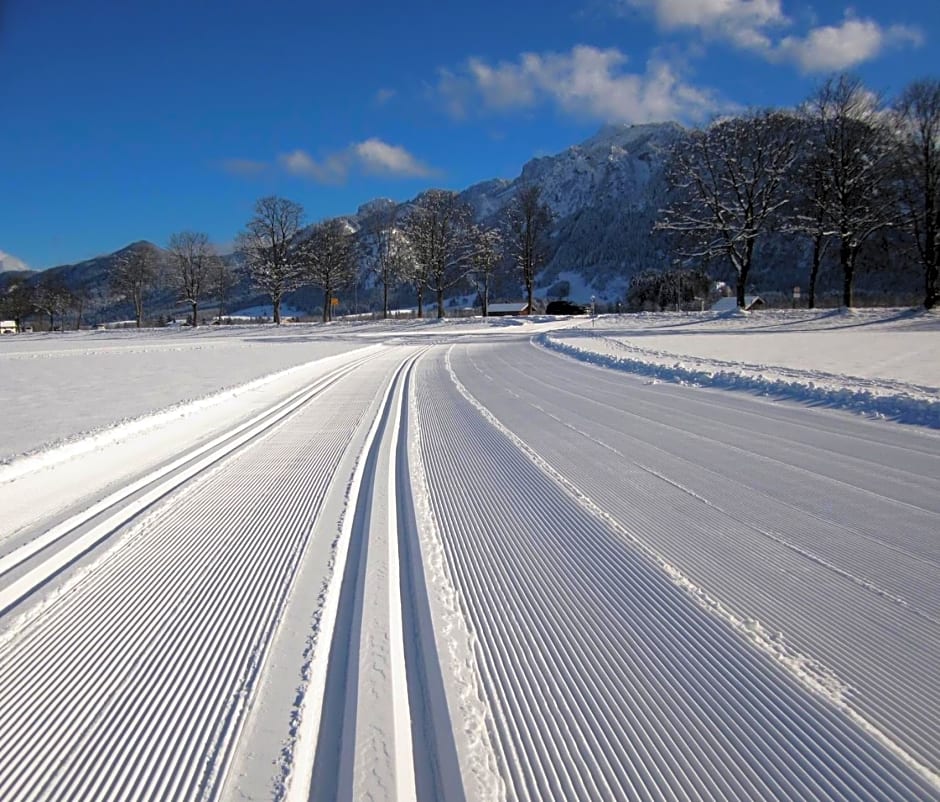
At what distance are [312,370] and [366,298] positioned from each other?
136 meters

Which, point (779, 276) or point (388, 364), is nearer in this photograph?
point (388, 364)

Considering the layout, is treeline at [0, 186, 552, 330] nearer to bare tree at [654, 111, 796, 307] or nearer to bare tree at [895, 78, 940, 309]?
bare tree at [654, 111, 796, 307]

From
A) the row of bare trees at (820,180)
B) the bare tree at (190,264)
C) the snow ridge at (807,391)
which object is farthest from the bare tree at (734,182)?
the bare tree at (190,264)

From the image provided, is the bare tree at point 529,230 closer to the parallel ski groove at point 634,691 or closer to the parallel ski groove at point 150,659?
the parallel ski groove at point 150,659

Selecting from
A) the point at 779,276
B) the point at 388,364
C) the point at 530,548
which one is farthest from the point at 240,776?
the point at 779,276

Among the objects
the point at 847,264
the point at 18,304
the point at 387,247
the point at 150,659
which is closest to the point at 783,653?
the point at 150,659

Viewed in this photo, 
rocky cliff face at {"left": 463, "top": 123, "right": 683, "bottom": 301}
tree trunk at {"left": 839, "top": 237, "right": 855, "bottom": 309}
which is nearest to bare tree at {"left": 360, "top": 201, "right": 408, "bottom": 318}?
tree trunk at {"left": 839, "top": 237, "right": 855, "bottom": 309}

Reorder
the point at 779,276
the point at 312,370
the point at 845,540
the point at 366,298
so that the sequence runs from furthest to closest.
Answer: the point at 366,298, the point at 779,276, the point at 312,370, the point at 845,540

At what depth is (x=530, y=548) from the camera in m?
4.15

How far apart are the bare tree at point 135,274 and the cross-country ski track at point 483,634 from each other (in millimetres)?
71343

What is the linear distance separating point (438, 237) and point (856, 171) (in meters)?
32.0

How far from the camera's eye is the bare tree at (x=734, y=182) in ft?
119

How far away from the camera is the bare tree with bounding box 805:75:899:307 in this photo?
32562mm

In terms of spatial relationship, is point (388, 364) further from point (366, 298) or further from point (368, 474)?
point (366, 298)
